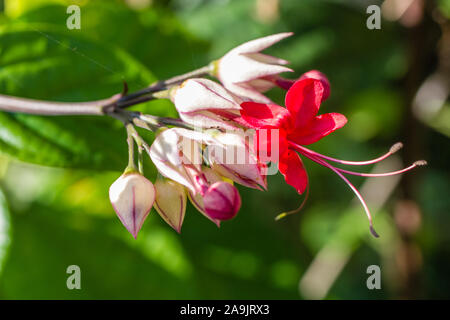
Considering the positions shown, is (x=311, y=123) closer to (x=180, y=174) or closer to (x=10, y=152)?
(x=180, y=174)

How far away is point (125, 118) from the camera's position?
2.28 ft

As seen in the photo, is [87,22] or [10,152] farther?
[87,22]

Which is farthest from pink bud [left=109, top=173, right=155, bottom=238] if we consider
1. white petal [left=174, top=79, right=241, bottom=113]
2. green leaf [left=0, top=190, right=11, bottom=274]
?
green leaf [left=0, top=190, right=11, bottom=274]

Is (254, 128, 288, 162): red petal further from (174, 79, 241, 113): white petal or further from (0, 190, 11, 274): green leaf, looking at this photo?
(0, 190, 11, 274): green leaf

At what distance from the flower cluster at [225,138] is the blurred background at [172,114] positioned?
203 mm

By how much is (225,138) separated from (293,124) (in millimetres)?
92

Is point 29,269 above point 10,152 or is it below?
below

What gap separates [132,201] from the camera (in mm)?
640

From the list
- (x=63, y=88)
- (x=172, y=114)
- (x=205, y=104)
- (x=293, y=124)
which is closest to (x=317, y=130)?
(x=293, y=124)

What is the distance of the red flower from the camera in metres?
0.64

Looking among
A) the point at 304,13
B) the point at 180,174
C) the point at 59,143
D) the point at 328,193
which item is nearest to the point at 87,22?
the point at 59,143

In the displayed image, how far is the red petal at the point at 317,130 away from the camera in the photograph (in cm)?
66
